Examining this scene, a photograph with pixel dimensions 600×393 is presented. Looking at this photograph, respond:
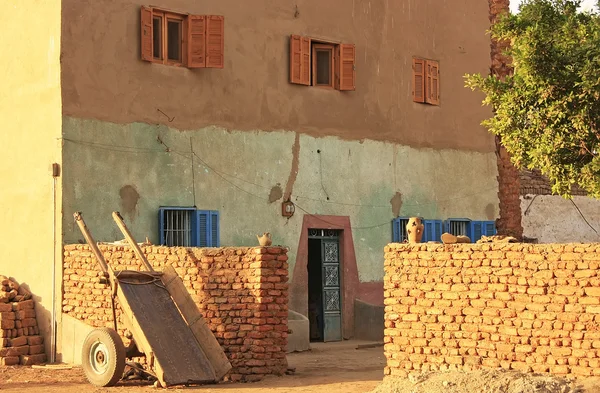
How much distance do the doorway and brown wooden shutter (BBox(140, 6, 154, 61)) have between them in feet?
15.7

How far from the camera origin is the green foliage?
1274 centimetres

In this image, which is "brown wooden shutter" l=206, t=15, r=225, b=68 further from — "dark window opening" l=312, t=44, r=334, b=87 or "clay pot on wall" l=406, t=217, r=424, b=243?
"clay pot on wall" l=406, t=217, r=424, b=243

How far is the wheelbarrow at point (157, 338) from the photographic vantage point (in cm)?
1398

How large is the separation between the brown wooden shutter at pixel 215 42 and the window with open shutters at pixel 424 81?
5.10 metres

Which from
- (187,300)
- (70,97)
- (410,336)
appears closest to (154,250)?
(187,300)

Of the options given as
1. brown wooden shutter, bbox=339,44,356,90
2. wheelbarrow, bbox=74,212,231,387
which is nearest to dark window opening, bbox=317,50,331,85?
brown wooden shutter, bbox=339,44,356,90

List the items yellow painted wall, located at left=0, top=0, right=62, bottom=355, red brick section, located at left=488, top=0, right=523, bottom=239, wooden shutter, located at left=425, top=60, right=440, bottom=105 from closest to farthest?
1. yellow painted wall, located at left=0, top=0, right=62, bottom=355
2. wooden shutter, located at left=425, top=60, right=440, bottom=105
3. red brick section, located at left=488, top=0, right=523, bottom=239

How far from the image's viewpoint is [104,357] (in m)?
14.3

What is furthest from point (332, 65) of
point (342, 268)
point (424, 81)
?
point (342, 268)

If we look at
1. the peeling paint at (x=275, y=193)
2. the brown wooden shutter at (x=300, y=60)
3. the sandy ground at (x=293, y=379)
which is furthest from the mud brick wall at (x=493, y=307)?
the brown wooden shutter at (x=300, y=60)

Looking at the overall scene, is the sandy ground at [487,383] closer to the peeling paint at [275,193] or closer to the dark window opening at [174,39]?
the peeling paint at [275,193]

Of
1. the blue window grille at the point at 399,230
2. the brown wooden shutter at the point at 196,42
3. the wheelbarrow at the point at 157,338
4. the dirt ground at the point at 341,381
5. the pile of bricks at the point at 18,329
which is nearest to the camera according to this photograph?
the dirt ground at the point at 341,381

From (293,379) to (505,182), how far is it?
1124 centimetres

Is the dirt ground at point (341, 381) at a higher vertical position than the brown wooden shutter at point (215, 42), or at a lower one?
lower
